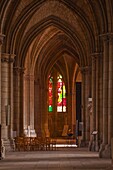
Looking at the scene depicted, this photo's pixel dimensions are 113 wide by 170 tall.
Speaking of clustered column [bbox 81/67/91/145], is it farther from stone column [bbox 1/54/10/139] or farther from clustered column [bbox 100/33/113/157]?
clustered column [bbox 100/33/113/157]

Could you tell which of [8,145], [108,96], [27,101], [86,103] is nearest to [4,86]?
[8,145]

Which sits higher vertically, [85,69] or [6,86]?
[85,69]

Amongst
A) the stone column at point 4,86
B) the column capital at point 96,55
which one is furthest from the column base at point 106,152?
the stone column at point 4,86

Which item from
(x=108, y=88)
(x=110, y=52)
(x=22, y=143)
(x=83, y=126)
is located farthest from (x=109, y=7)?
(x=83, y=126)

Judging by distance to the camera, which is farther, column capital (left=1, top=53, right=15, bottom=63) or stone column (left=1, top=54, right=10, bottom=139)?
column capital (left=1, top=53, right=15, bottom=63)

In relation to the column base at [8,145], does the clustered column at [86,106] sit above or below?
above

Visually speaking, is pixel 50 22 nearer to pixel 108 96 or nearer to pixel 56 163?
pixel 108 96

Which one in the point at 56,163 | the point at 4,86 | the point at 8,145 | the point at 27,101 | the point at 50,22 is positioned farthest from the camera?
the point at 27,101

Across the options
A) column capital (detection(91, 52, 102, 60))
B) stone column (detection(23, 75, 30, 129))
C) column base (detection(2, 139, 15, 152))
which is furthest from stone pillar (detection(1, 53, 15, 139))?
stone column (detection(23, 75, 30, 129))

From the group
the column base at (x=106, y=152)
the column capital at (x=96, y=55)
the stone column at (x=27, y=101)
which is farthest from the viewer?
the stone column at (x=27, y=101)

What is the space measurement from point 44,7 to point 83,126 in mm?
9462

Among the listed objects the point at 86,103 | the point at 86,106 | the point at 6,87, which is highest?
the point at 6,87

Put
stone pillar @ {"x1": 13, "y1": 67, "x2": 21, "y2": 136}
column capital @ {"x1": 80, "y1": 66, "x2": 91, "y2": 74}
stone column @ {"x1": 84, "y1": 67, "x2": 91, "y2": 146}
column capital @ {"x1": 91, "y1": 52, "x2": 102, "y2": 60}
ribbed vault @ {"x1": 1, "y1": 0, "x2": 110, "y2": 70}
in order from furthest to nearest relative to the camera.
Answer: column capital @ {"x1": 80, "y1": 66, "x2": 91, "y2": 74}
stone column @ {"x1": 84, "y1": 67, "x2": 91, "y2": 146}
stone pillar @ {"x1": 13, "y1": 67, "x2": 21, "y2": 136}
ribbed vault @ {"x1": 1, "y1": 0, "x2": 110, "y2": 70}
column capital @ {"x1": 91, "y1": 52, "x2": 102, "y2": 60}

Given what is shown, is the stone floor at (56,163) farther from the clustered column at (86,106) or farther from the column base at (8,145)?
the clustered column at (86,106)
